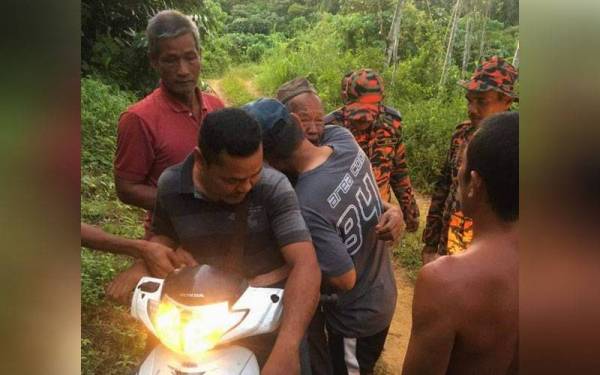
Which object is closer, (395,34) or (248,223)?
(248,223)

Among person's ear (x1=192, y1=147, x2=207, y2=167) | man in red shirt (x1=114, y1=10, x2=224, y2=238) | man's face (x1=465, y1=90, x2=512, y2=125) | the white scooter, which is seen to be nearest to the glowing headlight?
the white scooter

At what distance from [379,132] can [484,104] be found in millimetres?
307

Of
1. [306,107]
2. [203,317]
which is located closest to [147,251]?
[203,317]

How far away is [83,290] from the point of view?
1911 millimetres

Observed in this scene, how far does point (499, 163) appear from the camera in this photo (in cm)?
167

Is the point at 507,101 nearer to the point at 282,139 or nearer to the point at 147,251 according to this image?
the point at 282,139

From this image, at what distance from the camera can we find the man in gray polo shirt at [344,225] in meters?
1.73

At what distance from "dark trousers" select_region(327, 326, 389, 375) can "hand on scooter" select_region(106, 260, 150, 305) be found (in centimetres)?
55

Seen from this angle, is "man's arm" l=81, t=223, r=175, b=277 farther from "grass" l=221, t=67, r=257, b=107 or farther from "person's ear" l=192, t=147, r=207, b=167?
"grass" l=221, t=67, r=257, b=107

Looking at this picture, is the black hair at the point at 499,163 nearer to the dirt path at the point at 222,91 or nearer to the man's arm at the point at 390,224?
the man's arm at the point at 390,224

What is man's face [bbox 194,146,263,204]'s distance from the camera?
1.61 meters

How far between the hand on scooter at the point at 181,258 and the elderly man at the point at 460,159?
687mm

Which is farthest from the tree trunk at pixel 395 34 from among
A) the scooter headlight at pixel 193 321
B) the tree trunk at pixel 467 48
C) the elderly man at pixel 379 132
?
the scooter headlight at pixel 193 321
